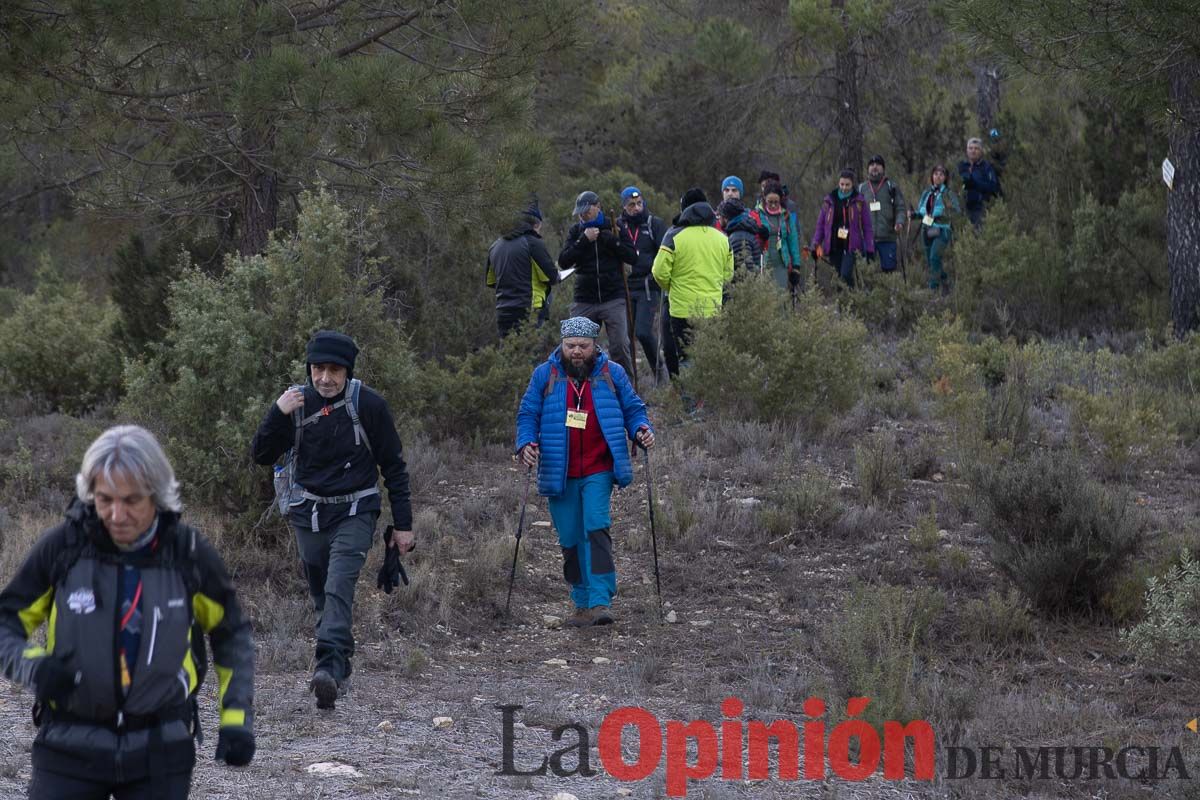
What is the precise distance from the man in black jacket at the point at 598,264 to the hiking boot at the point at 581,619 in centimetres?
421

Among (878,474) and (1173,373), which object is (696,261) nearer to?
(878,474)

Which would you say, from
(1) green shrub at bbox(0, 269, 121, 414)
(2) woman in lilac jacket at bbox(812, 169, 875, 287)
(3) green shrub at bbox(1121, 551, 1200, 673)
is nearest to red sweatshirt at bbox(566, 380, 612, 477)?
(3) green shrub at bbox(1121, 551, 1200, 673)

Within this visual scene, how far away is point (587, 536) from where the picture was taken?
28.3ft

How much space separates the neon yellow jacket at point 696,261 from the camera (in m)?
12.5

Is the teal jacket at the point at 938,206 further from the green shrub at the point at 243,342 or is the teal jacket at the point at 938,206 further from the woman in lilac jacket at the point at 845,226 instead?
the green shrub at the point at 243,342

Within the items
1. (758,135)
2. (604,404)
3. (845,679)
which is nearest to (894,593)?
(845,679)

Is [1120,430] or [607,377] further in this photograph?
[1120,430]

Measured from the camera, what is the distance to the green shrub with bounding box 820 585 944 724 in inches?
262

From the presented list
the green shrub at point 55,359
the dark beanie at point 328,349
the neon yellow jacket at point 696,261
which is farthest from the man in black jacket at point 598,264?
the dark beanie at point 328,349

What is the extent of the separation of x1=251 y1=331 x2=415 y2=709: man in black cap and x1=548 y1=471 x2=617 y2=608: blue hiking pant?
1800 millimetres

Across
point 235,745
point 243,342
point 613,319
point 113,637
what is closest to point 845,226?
point 613,319

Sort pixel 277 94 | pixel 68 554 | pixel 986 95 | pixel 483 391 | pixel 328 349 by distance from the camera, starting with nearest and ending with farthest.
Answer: pixel 68 554 < pixel 328 349 < pixel 277 94 < pixel 483 391 < pixel 986 95

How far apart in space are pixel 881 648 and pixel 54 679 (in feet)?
15.4

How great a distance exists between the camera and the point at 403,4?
11227mm
